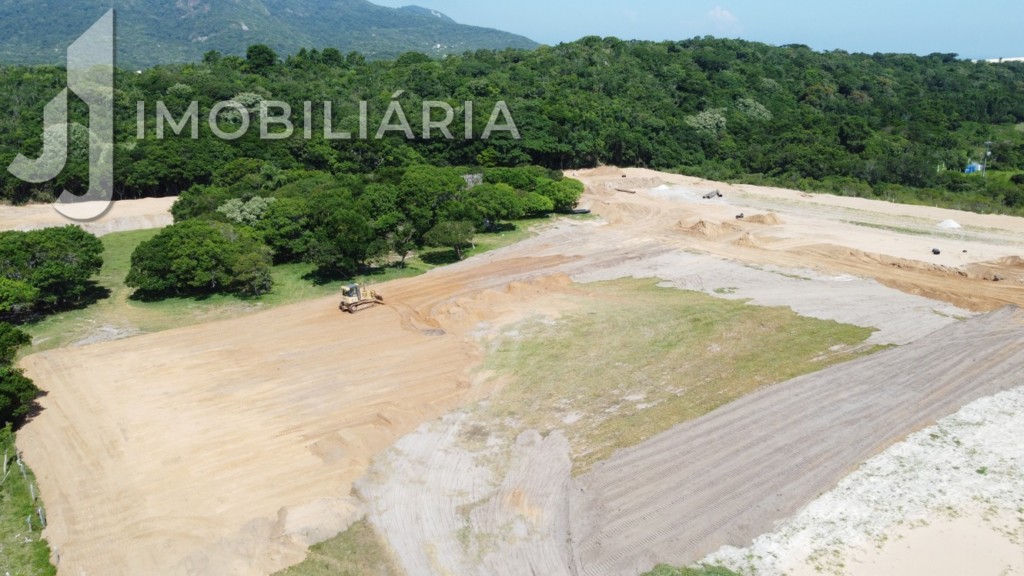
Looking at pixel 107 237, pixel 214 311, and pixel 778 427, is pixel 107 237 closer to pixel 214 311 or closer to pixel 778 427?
pixel 214 311

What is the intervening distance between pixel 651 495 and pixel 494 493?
454cm

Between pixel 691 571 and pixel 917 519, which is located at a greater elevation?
pixel 917 519

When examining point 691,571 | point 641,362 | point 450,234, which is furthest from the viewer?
point 450,234

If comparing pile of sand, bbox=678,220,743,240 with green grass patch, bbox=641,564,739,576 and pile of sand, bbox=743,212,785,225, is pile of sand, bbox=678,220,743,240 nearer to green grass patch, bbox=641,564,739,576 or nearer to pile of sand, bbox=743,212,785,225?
pile of sand, bbox=743,212,785,225

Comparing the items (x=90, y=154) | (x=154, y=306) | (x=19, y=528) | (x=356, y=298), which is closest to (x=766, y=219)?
(x=356, y=298)

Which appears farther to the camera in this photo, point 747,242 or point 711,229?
point 711,229

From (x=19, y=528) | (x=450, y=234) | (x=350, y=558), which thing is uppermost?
(x=450, y=234)

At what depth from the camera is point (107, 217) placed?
58594 mm

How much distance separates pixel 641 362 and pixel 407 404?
9990 millimetres

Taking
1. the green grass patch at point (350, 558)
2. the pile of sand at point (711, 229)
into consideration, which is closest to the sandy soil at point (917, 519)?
the green grass patch at point (350, 558)

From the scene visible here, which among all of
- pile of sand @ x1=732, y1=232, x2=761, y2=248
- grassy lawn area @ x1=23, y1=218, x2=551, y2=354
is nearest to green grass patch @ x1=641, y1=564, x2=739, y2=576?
grassy lawn area @ x1=23, y1=218, x2=551, y2=354

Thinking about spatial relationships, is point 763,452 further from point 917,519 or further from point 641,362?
point 641,362

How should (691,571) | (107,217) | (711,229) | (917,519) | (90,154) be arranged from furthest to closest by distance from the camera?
(90,154) < (107,217) < (711,229) < (917,519) < (691,571)

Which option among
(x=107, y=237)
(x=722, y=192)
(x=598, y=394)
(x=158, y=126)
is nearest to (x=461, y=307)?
(x=598, y=394)
